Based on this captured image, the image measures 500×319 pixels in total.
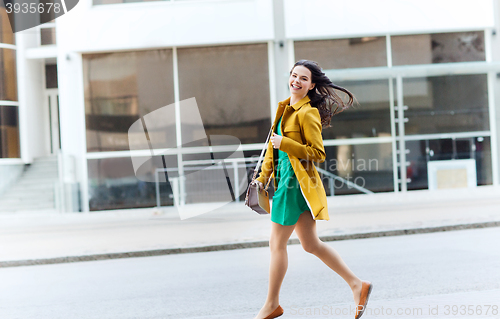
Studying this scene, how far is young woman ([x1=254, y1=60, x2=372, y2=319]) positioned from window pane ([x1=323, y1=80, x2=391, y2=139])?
33.1 ft

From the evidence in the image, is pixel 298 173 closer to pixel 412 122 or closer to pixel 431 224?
pixel 431 224

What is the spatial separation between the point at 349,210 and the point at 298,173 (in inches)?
334

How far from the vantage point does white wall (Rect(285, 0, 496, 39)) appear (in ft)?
45.3

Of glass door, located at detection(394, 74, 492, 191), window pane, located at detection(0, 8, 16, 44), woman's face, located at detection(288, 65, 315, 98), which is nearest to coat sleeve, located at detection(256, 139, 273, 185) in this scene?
woman's face, located at detection(288, 65, 315, 98)

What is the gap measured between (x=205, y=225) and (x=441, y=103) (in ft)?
24.9

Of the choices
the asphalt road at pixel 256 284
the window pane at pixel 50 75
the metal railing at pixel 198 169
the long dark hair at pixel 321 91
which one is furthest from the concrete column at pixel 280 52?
the long dark hair at pixel 321 91

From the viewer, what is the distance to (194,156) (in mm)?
13828

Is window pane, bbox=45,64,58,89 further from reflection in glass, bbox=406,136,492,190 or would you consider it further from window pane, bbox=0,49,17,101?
reflection in glass, bbox=406,136,492,190

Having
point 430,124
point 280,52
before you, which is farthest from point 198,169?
point 430,124

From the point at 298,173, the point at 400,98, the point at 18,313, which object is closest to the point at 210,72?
the point at 400,98

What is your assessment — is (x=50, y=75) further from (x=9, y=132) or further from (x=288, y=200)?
(x=288, y=200)

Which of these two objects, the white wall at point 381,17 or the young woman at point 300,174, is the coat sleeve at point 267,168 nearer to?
the young woman at point 300,174

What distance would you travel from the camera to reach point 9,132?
14.5m

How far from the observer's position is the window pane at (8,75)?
14.5 m
